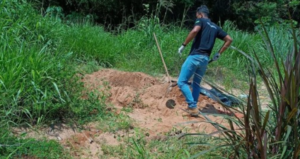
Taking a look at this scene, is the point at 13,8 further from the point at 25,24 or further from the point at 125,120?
the point at 125,120

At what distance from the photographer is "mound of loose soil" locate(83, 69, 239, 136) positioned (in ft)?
18.7

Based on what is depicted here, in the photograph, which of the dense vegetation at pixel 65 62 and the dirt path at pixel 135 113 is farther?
the dirt path at pixel 135 113

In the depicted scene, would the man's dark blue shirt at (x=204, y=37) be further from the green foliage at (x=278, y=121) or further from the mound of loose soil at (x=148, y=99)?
the green foliage at (x=278, y=121)

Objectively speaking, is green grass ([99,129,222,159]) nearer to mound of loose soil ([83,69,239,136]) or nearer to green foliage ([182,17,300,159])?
mound of loose soil ([83,69,239,136])

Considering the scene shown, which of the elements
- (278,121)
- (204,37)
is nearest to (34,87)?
(204,37)

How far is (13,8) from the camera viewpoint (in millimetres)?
7203

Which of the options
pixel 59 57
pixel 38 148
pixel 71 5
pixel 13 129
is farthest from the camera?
pixel 71 5

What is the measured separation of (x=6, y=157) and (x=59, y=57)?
2.32 metres

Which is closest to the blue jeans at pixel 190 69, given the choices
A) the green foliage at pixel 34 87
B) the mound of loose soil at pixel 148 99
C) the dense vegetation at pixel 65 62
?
the mound of loose soil at pixel 148 99

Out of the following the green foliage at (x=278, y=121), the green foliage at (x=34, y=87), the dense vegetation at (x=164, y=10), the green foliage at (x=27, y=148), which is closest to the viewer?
the green foliage at (x=278, y=121)

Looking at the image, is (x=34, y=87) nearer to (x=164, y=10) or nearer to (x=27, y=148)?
(x=27, y=148)

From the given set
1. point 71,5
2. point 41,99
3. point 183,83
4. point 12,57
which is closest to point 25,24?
point 12,57

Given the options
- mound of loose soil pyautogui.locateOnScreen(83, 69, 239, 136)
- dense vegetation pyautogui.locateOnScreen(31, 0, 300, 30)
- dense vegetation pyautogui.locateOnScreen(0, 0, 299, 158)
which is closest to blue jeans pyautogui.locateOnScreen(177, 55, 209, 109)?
mound of loose soil pyautogui.locateOnScreen(83, 69, 239, 136)

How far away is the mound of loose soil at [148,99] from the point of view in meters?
5.70
